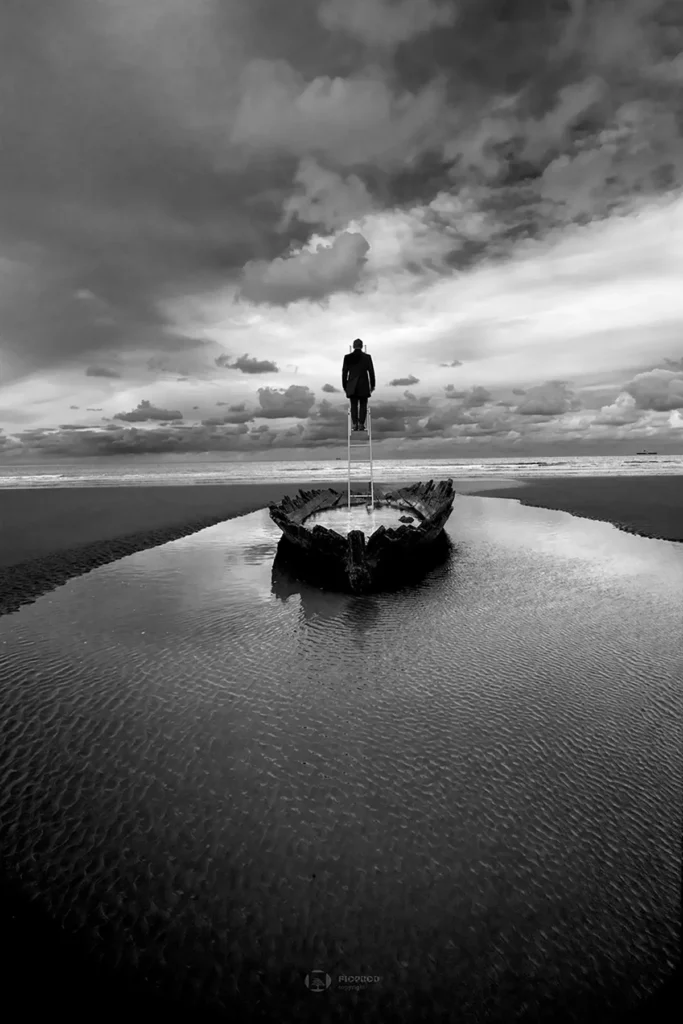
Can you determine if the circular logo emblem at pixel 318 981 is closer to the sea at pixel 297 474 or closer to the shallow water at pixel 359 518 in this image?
the shallow water at pixel 359 518

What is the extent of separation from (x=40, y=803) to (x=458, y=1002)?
320 cm

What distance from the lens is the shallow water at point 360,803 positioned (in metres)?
2.52

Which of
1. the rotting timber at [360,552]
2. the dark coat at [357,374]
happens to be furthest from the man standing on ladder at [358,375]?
the rotting timber at [360,552]

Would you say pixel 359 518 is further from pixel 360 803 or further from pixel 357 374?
pixel 360 803

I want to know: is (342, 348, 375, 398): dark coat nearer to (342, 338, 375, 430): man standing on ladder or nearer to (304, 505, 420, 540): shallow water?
(342, 338, 375, 430): man standing on ladder

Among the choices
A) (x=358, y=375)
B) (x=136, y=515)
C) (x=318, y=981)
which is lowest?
(x=318, y=981)

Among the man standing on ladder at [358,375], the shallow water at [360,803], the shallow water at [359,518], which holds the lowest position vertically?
the shallow water at [360,803]

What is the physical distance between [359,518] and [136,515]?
456 inches

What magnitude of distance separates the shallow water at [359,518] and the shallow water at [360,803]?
17.6 ft

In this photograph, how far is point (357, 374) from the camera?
13031 millimetres

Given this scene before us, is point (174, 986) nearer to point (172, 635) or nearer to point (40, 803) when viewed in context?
point (40, 803)

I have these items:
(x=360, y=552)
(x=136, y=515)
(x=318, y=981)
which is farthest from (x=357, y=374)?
(x=136, y=515)

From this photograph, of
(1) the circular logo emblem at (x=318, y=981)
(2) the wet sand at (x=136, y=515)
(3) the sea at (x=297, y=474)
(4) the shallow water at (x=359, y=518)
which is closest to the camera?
(1) the circular logo emblem at (x=318, y=981)

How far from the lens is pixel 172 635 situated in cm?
713
